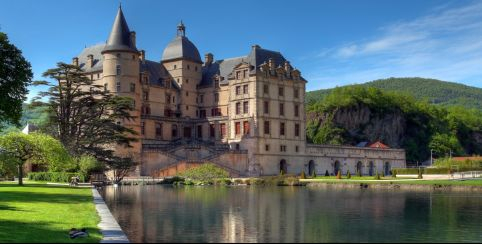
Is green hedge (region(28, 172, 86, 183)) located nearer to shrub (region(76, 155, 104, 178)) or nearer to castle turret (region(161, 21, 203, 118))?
shrub (region(76, 155, 104, 178))

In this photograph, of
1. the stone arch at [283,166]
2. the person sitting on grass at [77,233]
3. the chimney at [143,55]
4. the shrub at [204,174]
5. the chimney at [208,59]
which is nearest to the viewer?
the person sitting on grass at [77,233]

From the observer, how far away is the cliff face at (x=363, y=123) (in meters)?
→ 101

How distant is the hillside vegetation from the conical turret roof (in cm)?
4499

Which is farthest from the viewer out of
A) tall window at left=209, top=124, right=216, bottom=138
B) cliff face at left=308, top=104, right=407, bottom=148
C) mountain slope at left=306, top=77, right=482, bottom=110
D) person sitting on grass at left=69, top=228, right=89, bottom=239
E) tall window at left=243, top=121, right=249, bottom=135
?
mountain slope at left=306, top=77, right=482, bottom=110

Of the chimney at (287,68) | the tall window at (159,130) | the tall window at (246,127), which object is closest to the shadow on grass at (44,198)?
the tall window at (159,130)

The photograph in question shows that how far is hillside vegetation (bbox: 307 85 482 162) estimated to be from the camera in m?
101

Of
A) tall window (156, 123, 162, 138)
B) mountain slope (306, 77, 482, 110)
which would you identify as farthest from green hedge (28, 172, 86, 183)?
mountain slope (306, 77, 482, 110)

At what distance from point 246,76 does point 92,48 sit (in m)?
21.1

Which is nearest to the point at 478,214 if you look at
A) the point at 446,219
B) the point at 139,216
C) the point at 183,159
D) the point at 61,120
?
the point at 446,219

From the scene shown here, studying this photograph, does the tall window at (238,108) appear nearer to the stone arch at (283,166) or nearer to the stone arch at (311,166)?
the stone arch at (283,166)

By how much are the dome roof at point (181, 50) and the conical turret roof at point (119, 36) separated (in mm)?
10531

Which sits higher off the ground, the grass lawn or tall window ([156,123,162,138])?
tall window ([156,123,162,138])

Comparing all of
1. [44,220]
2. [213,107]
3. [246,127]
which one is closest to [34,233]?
[44,220]

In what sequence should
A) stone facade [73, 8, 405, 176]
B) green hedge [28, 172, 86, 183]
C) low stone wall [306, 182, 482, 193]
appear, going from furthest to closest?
stone facade [73, 8, 405, 176] < green hedge [28, 172, 86, 183] < low stone wall [306, 182, 482, 193]
